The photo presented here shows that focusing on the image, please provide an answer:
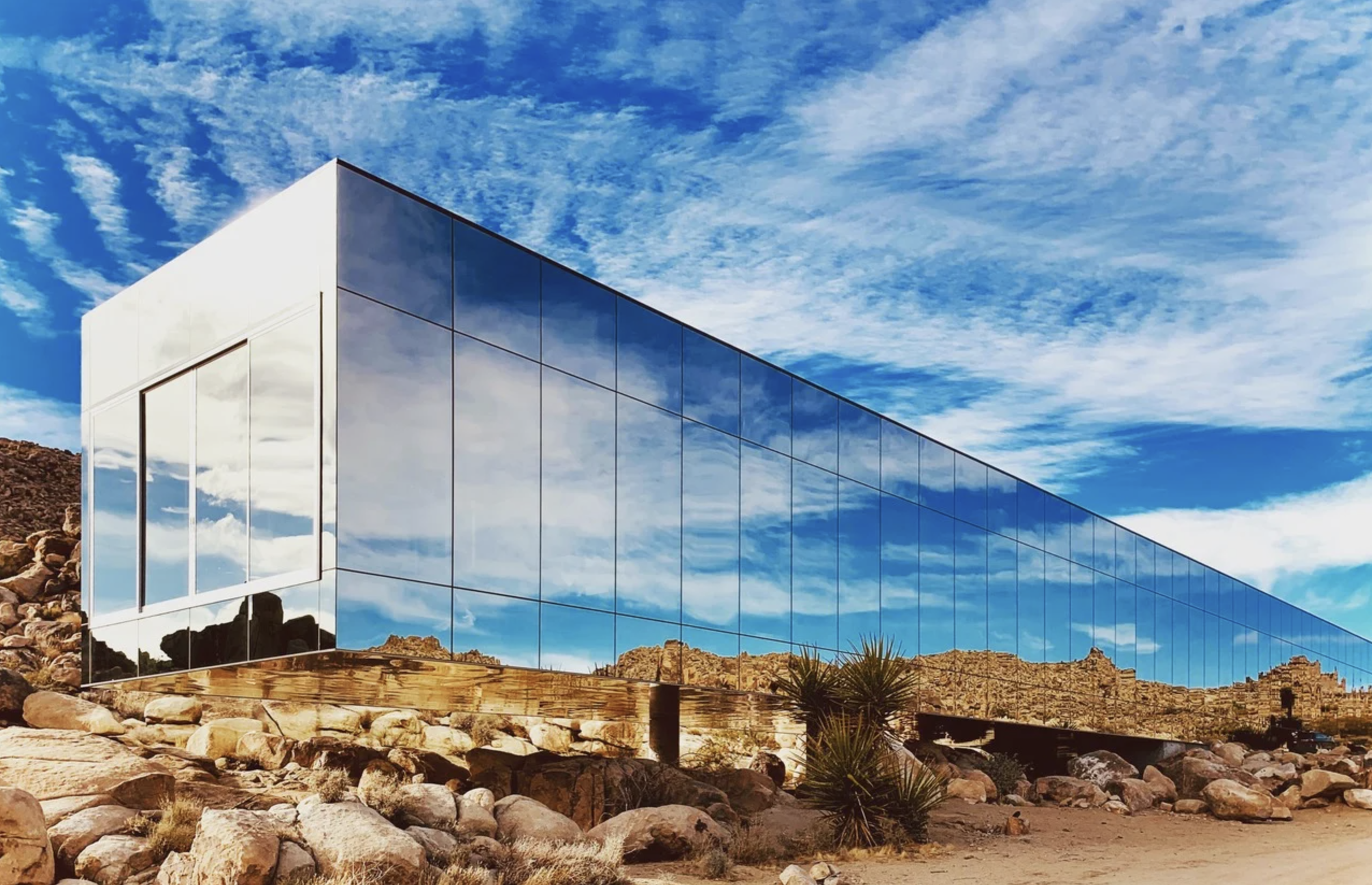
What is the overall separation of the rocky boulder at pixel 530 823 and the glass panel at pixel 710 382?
8386 millimetres

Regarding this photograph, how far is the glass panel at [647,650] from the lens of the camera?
22.2 metres

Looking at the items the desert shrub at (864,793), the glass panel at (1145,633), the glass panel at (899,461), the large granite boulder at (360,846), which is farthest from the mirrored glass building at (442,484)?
the glass panel at (1145,633)

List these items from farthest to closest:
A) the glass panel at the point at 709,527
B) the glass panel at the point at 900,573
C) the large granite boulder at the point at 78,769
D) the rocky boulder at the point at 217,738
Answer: the glass panel at the point at 900,573
the glass panel at the point at 709,527
the rocky boulder at the point at 217,738
the large granite boulder at the point at 78,769

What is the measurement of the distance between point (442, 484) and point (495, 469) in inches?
48.3

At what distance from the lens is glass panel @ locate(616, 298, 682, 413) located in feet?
75.8

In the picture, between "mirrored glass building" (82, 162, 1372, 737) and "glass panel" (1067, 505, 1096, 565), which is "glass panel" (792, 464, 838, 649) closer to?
"mirrored glass building" (82, 162, 1372, 737)

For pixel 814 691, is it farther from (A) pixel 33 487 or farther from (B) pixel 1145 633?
(A) pixel 33 487

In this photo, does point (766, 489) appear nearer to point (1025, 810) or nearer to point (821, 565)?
point (821, 565)

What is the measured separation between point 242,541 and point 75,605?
19.0 metres

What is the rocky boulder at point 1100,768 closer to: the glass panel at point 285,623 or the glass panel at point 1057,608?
the glass panel at point 1057,608

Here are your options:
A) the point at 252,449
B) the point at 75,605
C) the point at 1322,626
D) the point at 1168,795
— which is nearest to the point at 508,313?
the point at 252,449

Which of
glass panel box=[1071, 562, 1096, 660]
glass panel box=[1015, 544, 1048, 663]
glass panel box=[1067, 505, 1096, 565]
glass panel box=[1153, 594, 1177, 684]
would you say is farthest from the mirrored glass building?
glass panel box=[1153, 594, 1177, 684]

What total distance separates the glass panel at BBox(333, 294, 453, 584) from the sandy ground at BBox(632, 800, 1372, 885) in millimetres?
5421

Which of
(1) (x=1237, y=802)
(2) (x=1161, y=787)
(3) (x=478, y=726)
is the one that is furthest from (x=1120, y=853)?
(3) (x=478, y=726)
